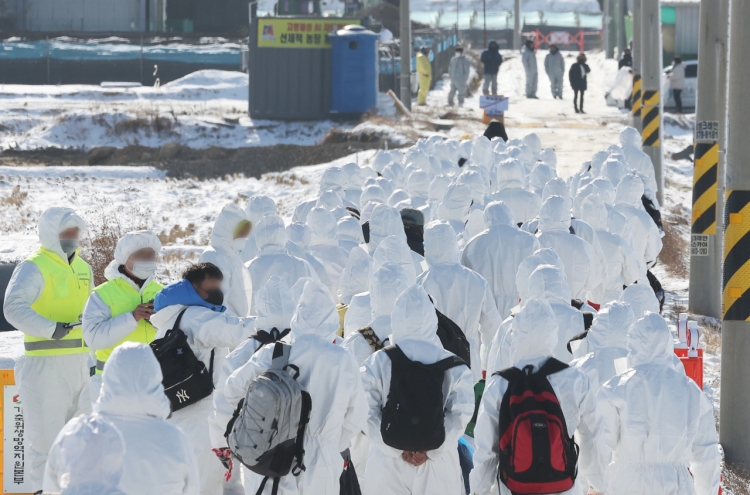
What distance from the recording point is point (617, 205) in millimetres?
10266

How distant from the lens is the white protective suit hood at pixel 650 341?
4.84 metres

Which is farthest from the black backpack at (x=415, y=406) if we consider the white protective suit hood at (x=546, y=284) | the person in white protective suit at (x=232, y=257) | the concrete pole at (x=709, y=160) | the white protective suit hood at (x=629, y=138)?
the white protective suit hood at (x=629, y=138)

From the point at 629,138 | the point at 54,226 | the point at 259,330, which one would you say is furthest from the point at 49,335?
the point at 629,138

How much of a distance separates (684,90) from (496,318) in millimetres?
24080

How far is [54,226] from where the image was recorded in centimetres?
667

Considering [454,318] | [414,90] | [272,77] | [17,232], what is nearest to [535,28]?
[414,90]

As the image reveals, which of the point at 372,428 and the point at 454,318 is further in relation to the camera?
the point at 454,318

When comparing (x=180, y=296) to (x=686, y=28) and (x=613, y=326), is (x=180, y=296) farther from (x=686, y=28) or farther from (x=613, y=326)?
(x=686, y=28)

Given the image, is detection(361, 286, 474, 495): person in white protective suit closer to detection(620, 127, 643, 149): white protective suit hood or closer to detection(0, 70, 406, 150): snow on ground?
→ detection(620, 127, 643, 149): white protective suit hood

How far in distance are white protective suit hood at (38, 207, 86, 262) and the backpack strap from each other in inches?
78.1

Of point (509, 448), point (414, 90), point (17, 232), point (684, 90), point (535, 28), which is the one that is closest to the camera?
point (509, 448)

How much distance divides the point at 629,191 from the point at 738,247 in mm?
2786

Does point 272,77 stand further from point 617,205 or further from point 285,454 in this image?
point 285,454

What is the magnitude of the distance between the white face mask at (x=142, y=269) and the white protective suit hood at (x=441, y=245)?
1643 mm
